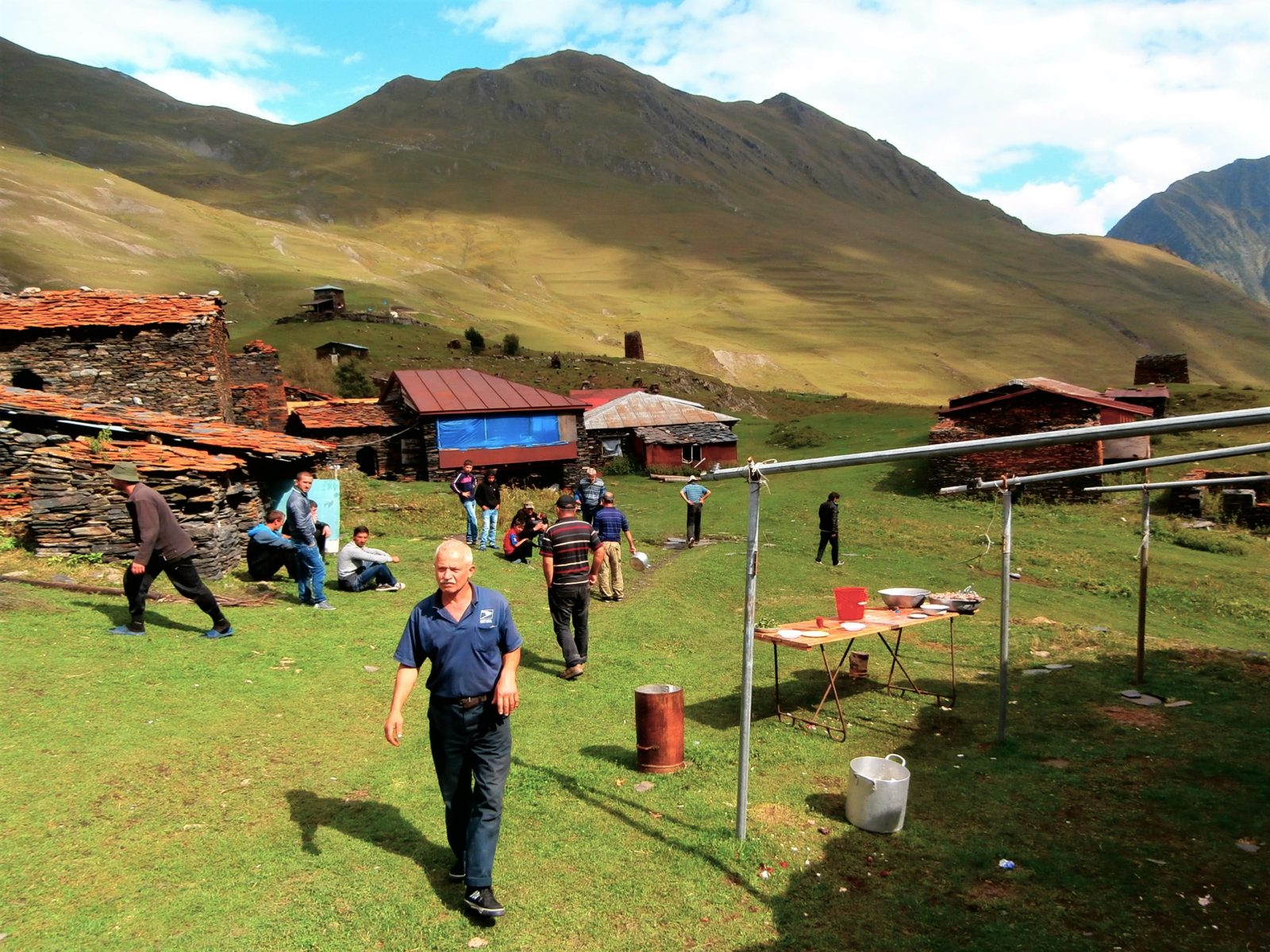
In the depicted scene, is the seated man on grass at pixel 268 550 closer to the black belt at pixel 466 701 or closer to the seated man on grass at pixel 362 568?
the seated man on grass at pixel 362 568

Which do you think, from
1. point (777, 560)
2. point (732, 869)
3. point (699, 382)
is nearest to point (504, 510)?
point (777, 560)

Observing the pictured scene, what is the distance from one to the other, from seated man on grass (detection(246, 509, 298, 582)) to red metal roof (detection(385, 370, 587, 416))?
1983 centimetres

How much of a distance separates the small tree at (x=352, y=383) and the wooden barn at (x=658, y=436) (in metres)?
16.7

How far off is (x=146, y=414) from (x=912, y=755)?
15.5 m

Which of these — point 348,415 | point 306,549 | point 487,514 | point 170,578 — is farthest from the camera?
point 348,415

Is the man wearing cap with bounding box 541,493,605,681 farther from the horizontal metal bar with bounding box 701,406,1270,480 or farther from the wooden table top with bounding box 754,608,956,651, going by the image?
the horizontal metal bar with bounding box 701,406,1270,480

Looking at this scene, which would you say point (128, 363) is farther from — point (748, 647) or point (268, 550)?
point (748, 647)

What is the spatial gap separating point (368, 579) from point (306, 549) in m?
1.84

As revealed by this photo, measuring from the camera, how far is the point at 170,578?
9281mm

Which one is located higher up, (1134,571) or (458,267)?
(458,267)

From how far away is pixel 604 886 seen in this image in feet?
17.2

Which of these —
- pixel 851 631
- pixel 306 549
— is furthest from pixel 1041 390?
pixel 306 549

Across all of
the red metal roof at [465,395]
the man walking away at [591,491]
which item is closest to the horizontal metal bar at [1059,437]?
the man walking away at [591,491]

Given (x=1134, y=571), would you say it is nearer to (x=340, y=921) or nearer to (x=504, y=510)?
(x=504, y=510)
